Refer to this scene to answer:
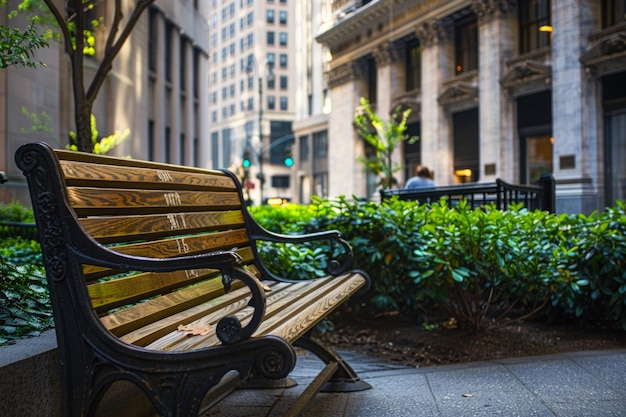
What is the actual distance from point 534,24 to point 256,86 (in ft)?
281

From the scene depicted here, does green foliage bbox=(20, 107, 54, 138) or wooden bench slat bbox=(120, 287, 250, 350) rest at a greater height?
green foliage bbox=(20, 107, 54, 138)

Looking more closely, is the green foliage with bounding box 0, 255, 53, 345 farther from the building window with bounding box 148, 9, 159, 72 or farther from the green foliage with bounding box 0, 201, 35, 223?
the building window with bounding box 148, 9, 159, 72

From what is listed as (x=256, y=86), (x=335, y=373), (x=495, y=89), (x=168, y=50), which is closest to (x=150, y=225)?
(x=335, y=373)

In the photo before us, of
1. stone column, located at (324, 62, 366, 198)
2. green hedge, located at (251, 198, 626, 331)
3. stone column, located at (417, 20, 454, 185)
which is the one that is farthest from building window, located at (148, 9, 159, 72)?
green hedge, located at (251, 198, 626, 331)

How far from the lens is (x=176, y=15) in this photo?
32656 millimetres

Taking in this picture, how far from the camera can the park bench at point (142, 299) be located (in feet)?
8.01

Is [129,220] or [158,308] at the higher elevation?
[129,220]

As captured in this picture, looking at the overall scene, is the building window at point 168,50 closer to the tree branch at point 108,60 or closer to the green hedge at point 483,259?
the tree branch at point 108,60

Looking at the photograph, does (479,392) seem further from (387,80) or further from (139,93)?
(387,80)

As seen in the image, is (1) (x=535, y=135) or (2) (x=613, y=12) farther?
(1) (x=535, y=135)

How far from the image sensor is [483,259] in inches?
229

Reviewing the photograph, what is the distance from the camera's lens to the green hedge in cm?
582

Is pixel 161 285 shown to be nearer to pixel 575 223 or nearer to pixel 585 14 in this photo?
pixel 575 223

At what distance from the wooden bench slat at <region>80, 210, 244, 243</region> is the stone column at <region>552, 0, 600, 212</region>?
21.0m
